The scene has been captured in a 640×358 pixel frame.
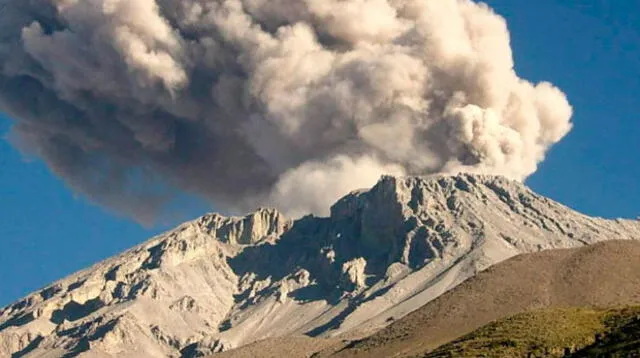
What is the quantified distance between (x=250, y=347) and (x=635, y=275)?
61973mm

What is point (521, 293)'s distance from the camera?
479ft

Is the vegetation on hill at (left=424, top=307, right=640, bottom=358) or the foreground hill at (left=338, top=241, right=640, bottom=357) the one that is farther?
the foreground hill at (left=338, top=241, right=640, bottom=357)

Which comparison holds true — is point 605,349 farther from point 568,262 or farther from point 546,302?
point 568,262

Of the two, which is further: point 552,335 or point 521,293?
point 521,293

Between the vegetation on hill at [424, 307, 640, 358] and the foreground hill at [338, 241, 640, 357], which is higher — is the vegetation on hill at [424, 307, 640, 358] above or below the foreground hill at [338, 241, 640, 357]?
below

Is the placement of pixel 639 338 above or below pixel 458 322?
below

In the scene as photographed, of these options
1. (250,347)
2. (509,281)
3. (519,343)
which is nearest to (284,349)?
(250,347)

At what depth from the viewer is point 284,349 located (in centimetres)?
17675

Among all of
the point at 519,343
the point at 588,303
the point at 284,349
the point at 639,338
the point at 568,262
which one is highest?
the point at 284,349

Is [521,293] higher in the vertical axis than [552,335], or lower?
higher

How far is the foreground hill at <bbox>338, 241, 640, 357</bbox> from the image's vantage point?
13500 cm

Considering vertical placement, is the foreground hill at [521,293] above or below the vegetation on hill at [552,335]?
above

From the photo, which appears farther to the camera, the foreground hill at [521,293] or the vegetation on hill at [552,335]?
the foreground hill at [521,293]

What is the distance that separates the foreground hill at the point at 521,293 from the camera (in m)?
135
